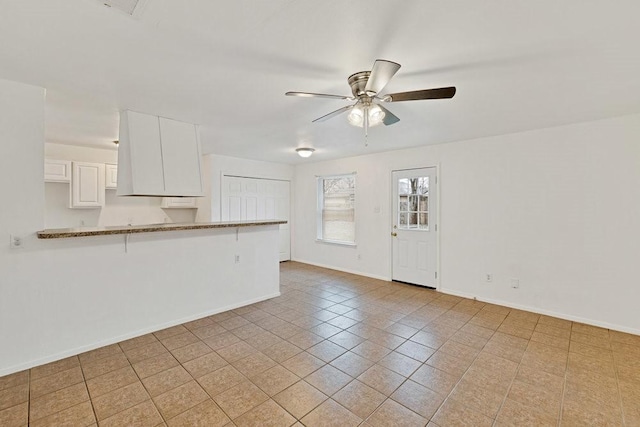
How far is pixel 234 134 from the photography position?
4.05 metres

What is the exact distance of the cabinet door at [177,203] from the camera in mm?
5375

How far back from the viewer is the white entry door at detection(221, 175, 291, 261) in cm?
579

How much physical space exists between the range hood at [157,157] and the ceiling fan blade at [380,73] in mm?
2394

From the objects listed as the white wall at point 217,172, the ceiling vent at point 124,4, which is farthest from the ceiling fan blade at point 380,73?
the white wall at point 217,172

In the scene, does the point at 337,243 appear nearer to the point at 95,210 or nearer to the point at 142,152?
the point at 142,152

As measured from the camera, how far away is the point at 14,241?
94.0 inches

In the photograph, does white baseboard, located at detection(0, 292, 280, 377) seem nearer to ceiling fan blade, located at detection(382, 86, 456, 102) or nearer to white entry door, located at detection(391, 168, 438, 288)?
white entry door, located at detection(391, 168, 438, 288)

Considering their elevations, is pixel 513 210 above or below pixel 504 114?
below

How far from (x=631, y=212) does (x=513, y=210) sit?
3.58 feet

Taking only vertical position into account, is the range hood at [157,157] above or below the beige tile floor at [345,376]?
above

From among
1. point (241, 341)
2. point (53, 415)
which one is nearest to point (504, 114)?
point (241, 341)

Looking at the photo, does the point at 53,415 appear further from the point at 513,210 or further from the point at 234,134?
the point at 513,210

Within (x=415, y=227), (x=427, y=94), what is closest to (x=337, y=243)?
(x=415, y=227)

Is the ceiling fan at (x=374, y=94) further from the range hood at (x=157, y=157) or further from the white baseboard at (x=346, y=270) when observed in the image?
the white baseboard at (x=346, y=270)
